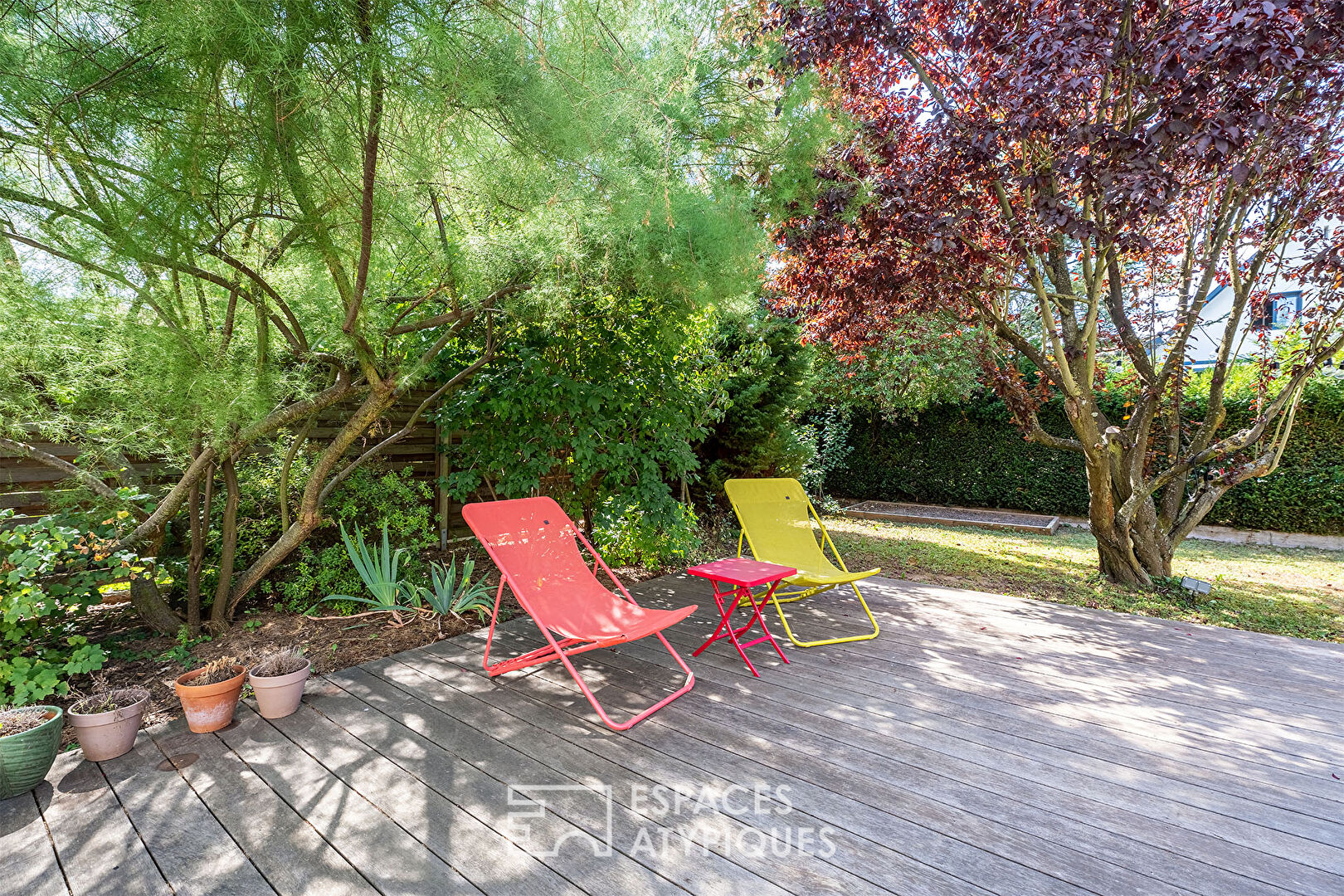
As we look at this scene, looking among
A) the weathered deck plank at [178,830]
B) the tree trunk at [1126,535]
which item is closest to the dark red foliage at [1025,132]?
the tree trunk at [1126,535]

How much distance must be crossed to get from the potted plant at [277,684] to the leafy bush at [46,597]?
60cm

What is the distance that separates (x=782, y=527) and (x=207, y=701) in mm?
3272

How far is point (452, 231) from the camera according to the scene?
3.55 m

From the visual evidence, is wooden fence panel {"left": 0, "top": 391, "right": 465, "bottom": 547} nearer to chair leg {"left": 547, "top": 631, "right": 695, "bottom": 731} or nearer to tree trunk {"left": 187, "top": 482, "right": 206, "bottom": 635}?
tree trunk {"left": 187, "top": 482, "right": 206, "bottom": 635}

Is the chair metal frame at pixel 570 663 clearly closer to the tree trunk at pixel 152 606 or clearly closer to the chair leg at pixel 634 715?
the chair leg at pixel 634 715

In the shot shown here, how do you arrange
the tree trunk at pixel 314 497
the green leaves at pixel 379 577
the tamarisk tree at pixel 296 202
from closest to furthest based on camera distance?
the tamarisk tree at pixel 296 202 < the tree trunk at pixel 314 497 < the green leaves at pixel 379 577

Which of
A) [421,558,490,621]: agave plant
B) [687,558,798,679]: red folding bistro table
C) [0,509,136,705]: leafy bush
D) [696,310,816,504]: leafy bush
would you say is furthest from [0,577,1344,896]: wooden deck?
[696,310,816,504]: leafy bush

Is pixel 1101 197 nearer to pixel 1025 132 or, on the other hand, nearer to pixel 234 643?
pixel 1025 132

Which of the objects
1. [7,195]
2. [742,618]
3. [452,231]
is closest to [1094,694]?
[742,618]

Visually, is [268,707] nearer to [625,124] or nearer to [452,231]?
[452,231]

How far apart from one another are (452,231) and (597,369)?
4.57 feet

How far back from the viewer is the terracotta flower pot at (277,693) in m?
2.71

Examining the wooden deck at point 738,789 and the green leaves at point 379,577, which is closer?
the wooden deck at point 738,789

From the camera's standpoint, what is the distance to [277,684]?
2709 mm
